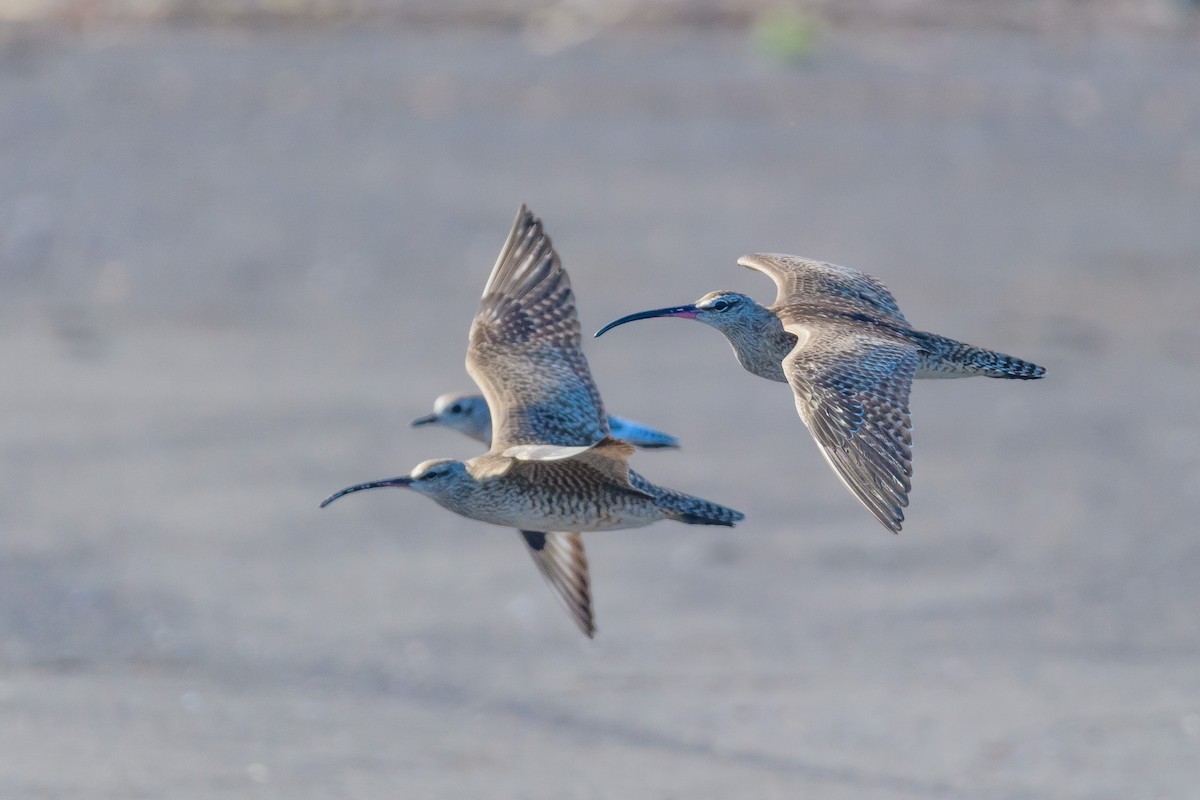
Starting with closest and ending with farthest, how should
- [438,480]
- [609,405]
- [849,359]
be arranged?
1. [849,359]
2. [438,480]
3. [609,405]

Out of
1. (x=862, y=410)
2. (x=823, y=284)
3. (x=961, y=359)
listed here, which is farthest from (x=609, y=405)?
(x=862, y=410)

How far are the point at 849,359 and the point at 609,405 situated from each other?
1095 centimetres

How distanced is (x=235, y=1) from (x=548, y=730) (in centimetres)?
1290

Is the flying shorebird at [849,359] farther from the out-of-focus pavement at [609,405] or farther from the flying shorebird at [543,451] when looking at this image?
the out-of-focus pavement at [609,405]

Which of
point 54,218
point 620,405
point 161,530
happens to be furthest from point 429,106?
point 161,530

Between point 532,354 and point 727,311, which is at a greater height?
point 727,311

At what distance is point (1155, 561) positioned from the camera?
16781 mm

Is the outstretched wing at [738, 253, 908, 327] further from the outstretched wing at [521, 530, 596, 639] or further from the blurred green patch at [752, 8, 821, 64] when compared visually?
the blurred green patch at [752, 8, 821, 64]

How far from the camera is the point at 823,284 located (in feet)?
28.6

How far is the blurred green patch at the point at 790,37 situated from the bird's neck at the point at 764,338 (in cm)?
1606

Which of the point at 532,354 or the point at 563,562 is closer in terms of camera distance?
the point at 532,354

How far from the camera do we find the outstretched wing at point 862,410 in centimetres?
713

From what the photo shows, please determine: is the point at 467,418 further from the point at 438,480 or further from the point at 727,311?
the point at 727,311

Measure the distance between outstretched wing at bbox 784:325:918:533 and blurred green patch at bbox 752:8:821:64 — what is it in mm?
16580
